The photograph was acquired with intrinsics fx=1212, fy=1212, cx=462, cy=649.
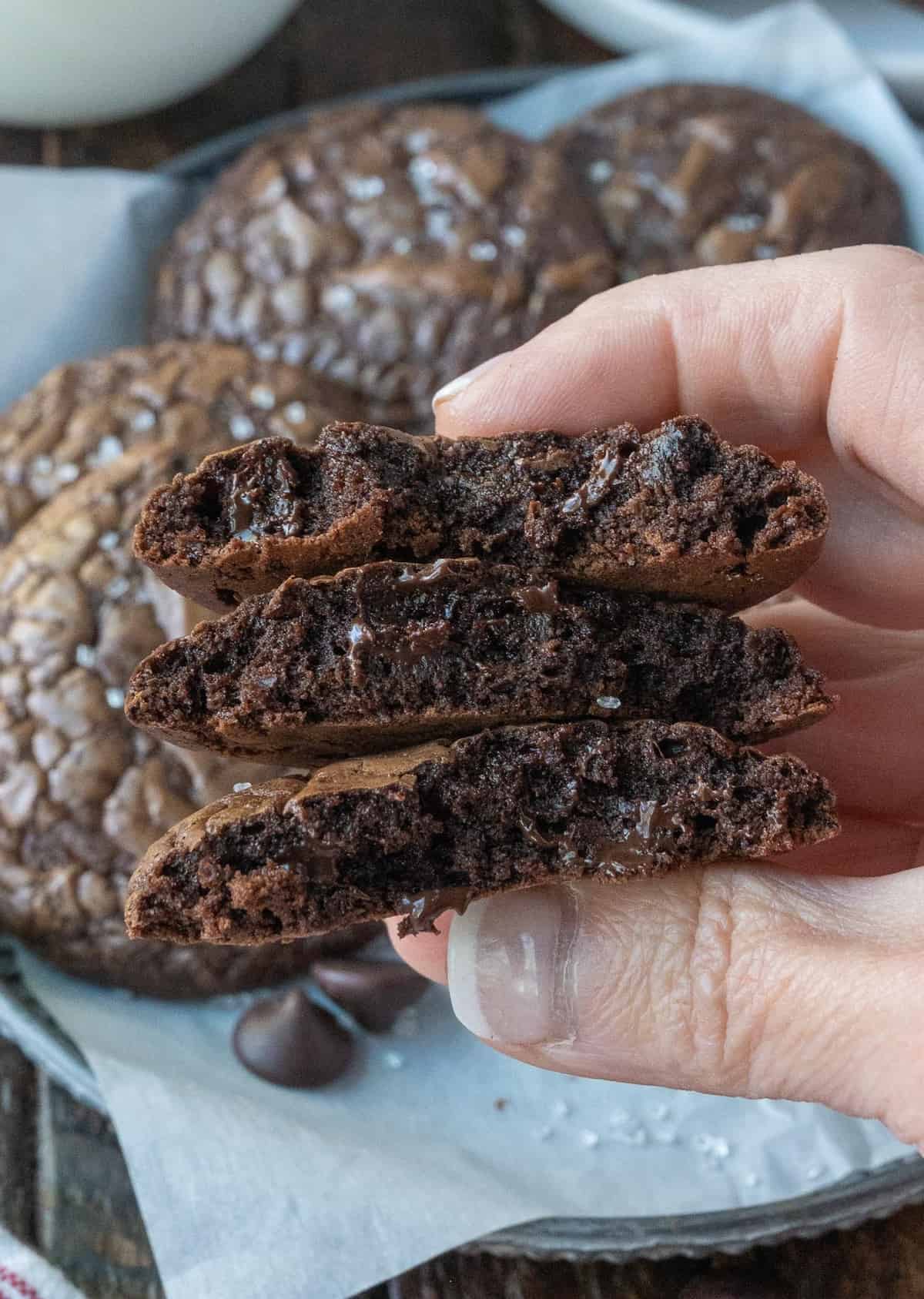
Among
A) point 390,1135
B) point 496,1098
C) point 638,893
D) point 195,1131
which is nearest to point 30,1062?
point 195,1131

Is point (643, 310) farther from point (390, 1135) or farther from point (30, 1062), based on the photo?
point (30, 1062)

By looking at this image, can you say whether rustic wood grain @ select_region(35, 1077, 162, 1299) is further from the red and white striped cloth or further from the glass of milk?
the glass of milk

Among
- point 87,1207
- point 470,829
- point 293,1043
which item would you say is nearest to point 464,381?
point 470,829

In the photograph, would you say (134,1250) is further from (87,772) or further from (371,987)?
(87,772)

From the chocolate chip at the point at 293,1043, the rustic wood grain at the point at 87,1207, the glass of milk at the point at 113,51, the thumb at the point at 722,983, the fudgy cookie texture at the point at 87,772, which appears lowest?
the rustic wood grain at the point at 87,1207

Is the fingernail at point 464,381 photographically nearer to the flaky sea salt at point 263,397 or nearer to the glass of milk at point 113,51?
the flaky sea salt at point 263,397

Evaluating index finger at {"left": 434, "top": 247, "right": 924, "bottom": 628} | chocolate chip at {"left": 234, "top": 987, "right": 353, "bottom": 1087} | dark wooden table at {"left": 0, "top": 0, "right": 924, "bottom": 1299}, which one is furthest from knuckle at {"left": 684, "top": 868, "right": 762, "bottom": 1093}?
chocolate chip at {"left": 234, "top": 987, "right": 353, "bottom": 1087}

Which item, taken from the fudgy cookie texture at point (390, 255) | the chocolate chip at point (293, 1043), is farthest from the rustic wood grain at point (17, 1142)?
the fudgy cookie texture at point (390, 255)
